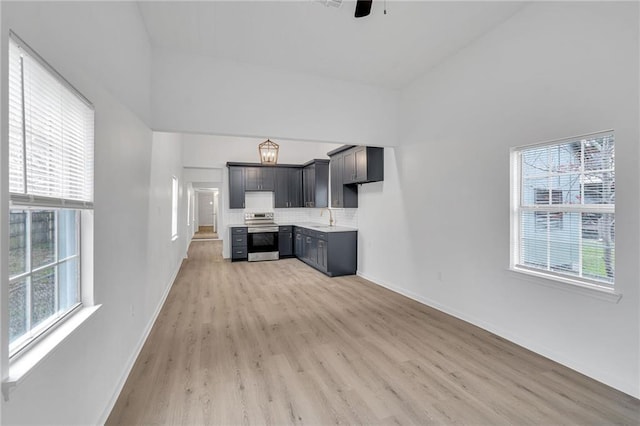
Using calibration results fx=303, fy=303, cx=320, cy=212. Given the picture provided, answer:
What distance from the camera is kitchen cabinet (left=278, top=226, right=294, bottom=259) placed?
805 cm

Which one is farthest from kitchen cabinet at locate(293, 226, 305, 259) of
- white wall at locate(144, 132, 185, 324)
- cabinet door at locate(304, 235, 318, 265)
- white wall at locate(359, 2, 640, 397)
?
white wall at locate(144, 132, 185, 324)

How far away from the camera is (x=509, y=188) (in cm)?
320

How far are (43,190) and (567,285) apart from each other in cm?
372

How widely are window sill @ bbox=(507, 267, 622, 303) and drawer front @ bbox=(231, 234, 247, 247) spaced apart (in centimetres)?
595

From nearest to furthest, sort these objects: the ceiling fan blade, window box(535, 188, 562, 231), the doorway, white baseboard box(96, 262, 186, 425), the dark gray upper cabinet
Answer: white baseboard box(96, 262, 186, 425) → the ceiling fan blade → window box(535, 188, 562, 231) → the dark gray upper cabinet → the doorway

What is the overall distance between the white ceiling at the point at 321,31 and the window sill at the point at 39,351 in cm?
286

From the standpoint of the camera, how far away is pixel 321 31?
334 cm

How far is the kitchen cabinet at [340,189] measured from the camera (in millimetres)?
6176

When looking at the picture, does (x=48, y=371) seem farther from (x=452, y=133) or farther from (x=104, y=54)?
(x=452, y=133)

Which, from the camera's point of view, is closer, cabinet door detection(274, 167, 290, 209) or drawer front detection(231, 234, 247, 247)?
drawer front detection(231, 234, 247, 247)

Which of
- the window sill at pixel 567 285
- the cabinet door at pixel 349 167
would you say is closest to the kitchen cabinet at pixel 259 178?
the cabinet door at pixel 349 167

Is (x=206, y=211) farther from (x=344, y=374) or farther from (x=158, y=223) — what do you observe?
(x=344, y=374)

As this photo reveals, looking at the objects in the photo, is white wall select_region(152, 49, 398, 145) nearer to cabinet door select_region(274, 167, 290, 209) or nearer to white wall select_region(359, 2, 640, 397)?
white wall select_region(359, 2, 640, 397)

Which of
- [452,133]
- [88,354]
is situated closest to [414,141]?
[452,133]
